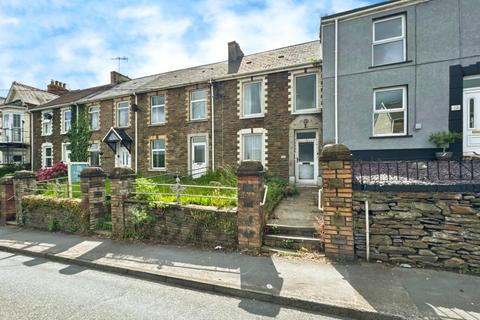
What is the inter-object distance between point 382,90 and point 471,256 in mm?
6922

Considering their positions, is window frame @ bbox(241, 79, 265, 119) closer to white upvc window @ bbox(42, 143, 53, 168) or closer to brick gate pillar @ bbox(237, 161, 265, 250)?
brick gate pillar @ bbox(237, 161, 265, 250)

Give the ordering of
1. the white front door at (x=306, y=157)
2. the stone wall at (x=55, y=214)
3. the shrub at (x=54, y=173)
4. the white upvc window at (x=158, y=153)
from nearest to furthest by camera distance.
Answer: the stone wall at (x=55, y=214) < the white front door at (x=306, y=157) < the shrub at (x=54, y=173) < the white upvc window at (x=158, y=153)

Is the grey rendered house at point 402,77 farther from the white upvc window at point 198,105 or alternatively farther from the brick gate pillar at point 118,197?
the brick gate pillar at point 118,197

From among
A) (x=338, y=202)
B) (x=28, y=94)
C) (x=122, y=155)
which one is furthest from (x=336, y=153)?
(x=28, y=94)

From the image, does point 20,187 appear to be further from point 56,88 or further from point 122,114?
point 56,88

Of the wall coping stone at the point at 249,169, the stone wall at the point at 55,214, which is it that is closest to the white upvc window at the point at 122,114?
the stone wall at the point at 55,214

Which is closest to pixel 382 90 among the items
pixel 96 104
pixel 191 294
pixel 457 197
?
pixel 457 197

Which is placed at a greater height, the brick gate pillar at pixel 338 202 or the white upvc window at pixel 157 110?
the white upvc window at pixel 157 110

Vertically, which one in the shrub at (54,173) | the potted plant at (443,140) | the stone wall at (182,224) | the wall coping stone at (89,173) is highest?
the potted plant at (443,140)

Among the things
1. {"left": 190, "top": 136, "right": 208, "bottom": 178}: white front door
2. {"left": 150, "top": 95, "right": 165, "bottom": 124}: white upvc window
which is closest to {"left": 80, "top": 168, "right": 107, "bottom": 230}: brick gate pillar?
{"left": 190, "top": 136, "right": 208, "bottom": 178}: white front door

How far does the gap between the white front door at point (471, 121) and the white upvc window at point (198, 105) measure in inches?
430

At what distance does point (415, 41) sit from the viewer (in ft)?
29.3

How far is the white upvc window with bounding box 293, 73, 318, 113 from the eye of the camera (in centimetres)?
1128

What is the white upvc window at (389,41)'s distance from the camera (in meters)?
9.24
